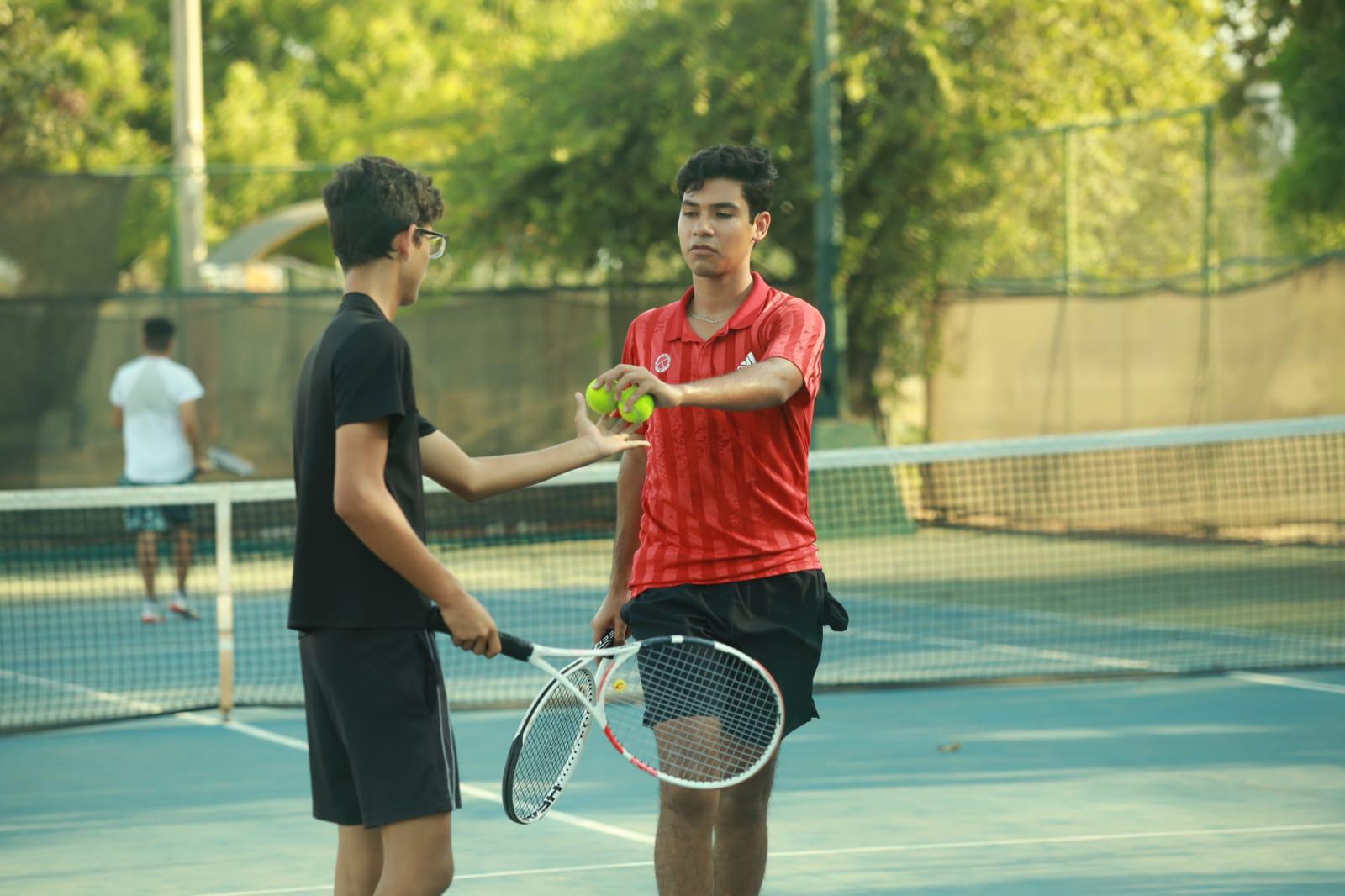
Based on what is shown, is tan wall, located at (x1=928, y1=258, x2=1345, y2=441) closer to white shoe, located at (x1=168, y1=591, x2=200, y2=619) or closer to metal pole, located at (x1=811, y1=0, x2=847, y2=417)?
metal pole, located at (x1=811, y1=0, x2=847, y2=417)

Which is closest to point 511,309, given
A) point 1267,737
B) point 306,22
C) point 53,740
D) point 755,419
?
point 53,740

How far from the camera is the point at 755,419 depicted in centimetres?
433

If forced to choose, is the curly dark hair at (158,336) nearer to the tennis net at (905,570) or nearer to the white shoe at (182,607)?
the tennis net at (905,570)

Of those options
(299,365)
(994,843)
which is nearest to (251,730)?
(994,843)

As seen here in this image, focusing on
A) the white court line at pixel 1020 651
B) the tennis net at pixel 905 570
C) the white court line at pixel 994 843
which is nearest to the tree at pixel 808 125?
the tennis net at pixel 905 570

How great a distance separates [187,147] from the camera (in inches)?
761

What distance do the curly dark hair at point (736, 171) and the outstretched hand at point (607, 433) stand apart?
2.16ft

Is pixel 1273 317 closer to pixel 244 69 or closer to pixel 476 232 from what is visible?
pixel 476 232

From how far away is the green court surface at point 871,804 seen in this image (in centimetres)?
559

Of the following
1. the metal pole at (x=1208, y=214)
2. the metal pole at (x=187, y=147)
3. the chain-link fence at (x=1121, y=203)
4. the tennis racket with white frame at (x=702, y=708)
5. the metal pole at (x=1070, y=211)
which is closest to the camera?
the tennis racket with white frame at (x=702, y=708)

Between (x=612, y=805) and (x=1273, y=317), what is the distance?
11.3m

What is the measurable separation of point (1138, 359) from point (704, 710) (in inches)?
535

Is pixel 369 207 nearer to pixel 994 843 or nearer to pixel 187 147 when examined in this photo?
pixel 994 843

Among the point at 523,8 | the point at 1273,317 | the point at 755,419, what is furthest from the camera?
the point at 523,8
